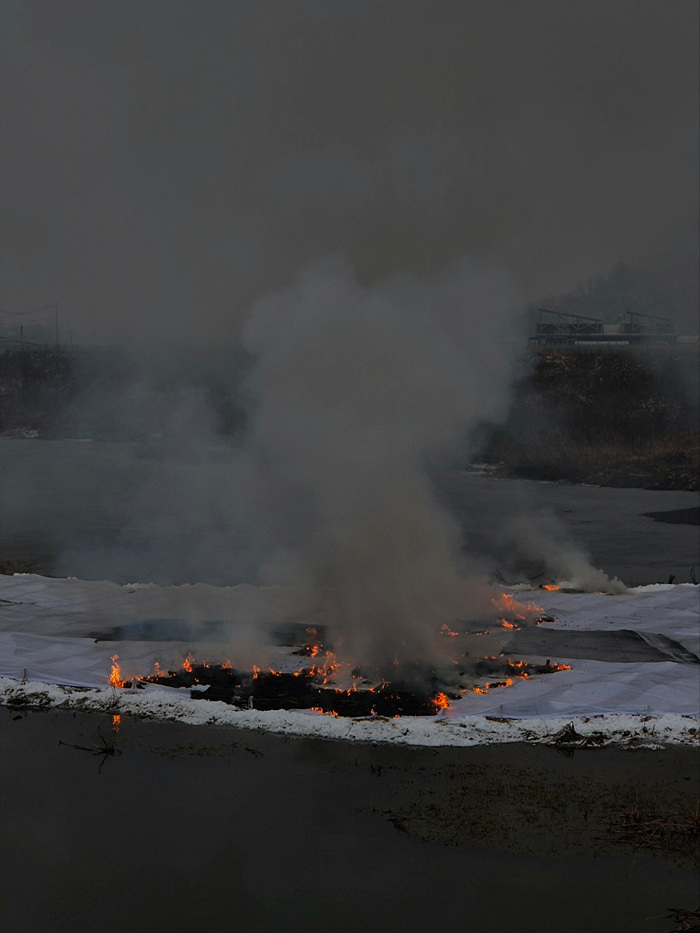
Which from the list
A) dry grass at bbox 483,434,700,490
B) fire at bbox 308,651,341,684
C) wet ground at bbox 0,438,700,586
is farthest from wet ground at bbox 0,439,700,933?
dry grass at bbox 483,434,700,490

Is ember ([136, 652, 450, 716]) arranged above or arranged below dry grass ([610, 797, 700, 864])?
above

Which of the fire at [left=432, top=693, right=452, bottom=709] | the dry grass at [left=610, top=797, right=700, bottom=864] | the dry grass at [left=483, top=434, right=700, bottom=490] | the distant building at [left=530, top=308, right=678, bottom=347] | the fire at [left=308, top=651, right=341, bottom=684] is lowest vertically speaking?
the dry grass at [left=610, top=797, right=700, bottom=864]

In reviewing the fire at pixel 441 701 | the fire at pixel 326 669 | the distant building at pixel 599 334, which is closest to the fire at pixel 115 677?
the fire at pixel 326 669

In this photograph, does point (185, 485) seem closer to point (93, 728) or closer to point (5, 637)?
point (5, 637)

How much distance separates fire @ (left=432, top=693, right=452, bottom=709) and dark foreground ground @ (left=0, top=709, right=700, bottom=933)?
1261 mm

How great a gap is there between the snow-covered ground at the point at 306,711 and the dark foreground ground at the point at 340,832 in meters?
0.43

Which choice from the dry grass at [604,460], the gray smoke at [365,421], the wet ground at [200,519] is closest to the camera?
the gray smoke at [365,421]

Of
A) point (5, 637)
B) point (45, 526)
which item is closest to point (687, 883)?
point (5, 637)

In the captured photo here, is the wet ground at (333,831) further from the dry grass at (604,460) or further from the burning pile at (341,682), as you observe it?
the dry grass at (604,460)

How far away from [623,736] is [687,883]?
9.75 ft

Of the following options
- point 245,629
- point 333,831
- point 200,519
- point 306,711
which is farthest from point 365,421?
point 200,519

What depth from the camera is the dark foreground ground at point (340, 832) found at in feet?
23.3

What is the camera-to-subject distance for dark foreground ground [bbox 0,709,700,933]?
23.3 feet

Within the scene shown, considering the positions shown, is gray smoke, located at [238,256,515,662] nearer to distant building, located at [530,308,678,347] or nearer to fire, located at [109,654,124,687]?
fire, located at [109,654,124,687]
